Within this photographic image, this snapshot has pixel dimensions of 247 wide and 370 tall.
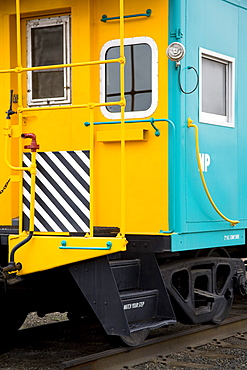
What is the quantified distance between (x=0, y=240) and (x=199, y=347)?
2288 mm

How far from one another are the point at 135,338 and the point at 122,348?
158 millimetres

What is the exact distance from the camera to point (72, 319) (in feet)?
25.3

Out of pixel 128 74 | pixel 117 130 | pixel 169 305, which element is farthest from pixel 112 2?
pixel 169 305

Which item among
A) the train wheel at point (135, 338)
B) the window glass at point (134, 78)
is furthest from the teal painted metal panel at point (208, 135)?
the train wheel at point (135, 338)

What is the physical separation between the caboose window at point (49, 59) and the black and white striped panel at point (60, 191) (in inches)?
33.0

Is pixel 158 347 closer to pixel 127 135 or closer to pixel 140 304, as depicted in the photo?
pixel 140 304

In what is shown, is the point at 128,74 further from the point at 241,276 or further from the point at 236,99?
the point at 241,276

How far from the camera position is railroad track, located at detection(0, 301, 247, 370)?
614 cm

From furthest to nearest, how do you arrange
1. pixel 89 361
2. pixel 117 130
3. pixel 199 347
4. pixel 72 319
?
→ pixel 72 319, pixel 199 347, pixel 117 130, pixel 89 361

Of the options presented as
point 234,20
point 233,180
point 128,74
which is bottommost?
point 233,180

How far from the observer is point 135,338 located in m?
6.31

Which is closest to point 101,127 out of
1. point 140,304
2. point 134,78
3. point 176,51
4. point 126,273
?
point 134,78

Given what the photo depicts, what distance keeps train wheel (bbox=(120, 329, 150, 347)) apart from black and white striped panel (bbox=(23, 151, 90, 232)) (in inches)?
43.2

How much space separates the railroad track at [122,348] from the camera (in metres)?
6.14
